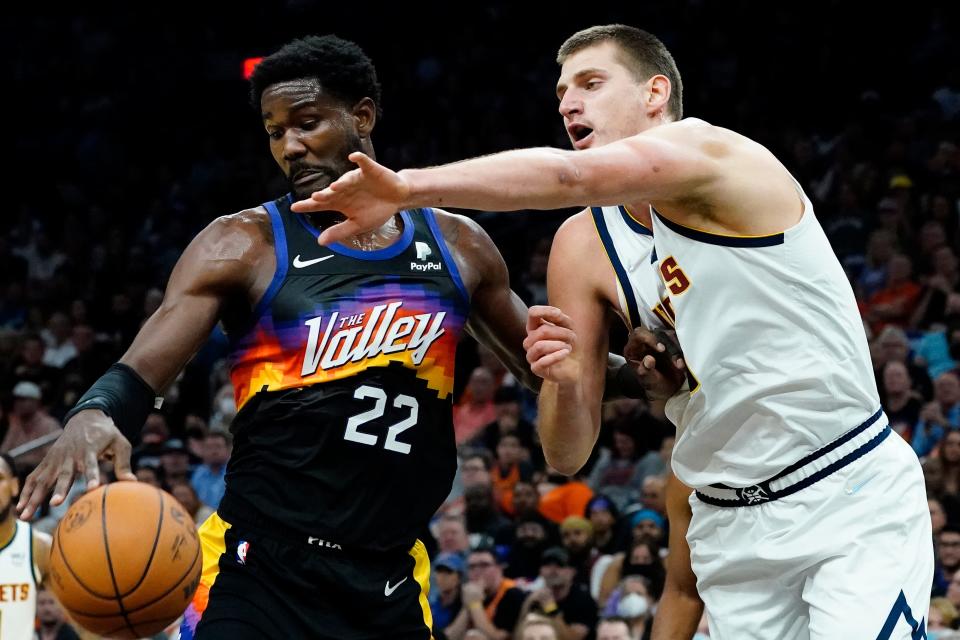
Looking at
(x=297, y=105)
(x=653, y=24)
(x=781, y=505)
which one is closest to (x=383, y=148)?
(x=653, y=24)

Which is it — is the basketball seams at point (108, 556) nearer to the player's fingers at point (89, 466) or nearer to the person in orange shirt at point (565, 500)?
the player's fingers at point (89, 466)

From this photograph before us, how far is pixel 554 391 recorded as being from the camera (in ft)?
12.6

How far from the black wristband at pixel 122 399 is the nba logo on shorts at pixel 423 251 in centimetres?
94

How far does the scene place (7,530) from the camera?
762 centimetres

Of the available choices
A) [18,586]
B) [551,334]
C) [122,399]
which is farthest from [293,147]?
[18,586]

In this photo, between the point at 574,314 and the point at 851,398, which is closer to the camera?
the point at 851,398

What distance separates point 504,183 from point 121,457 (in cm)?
125

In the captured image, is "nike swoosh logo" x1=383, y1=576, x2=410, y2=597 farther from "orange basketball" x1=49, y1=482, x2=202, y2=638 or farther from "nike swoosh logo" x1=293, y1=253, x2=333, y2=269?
"nike swoosh logo" x1=293, y1=253, x2=333, y2=269

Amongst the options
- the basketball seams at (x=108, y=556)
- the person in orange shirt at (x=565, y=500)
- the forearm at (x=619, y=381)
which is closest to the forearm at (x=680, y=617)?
the forearm at (x=619, y=381)

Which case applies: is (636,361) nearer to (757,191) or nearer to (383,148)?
(757,191)

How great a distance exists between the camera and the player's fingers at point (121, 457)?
3301mm

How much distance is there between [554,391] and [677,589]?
862 mm

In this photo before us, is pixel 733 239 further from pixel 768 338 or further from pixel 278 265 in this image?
pixel 278 265

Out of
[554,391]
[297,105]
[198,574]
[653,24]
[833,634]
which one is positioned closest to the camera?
[833,634]
